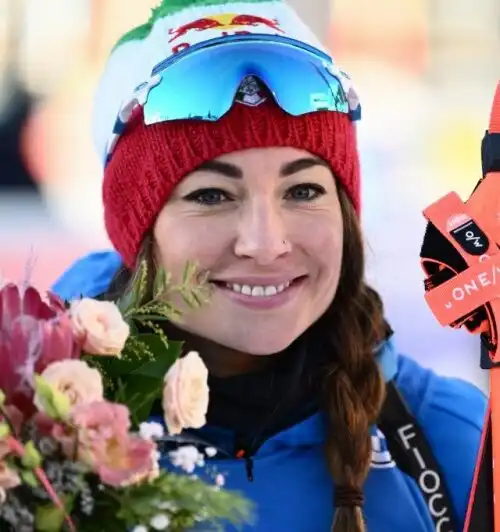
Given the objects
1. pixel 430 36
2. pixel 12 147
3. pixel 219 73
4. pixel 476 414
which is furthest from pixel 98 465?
pixel 430 36

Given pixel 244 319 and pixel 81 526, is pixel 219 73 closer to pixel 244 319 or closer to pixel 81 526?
pixel 244 319

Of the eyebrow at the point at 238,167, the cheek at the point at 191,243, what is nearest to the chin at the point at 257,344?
the cheek at the point at 191,243

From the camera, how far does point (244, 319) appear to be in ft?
3.70

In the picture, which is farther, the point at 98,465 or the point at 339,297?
the point at 339,297

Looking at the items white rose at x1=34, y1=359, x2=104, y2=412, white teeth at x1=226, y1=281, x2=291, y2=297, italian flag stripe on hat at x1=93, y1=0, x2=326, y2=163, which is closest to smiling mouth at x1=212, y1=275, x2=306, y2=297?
white teeth at x1=226, y1=281, x2=291, y2=297

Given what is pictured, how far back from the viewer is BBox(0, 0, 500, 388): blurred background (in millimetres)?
1648

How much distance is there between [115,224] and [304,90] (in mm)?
317

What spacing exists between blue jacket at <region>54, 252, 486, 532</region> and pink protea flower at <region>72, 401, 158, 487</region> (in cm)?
50

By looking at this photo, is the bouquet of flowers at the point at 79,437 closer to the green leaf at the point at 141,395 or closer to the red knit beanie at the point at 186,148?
the green leaf at the point at 141,395

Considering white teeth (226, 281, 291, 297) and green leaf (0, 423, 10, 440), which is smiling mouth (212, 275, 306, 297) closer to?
white teeth (226, 281, 291, 297)

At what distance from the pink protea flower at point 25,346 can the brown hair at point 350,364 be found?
1.41 ft

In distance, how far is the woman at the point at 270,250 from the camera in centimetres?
110

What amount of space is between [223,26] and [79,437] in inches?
26.3

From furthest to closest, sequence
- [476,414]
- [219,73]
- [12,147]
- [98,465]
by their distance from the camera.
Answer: [12,147] < [476,414] < [219,73] < [98,465]
